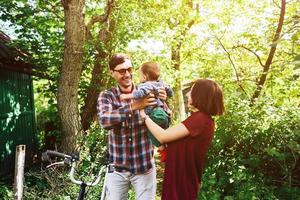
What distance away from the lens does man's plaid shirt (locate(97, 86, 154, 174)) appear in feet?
11.8

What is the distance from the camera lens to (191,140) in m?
3.12

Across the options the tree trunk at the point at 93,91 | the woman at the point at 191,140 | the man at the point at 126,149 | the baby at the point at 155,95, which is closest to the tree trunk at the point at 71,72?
the tree trunk at the point at 93,91

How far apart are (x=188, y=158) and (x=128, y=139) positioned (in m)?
0.69

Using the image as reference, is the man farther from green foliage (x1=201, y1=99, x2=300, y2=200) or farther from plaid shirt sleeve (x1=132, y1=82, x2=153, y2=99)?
green foliage (x1=201, y1=99, x2=300, y2=200)

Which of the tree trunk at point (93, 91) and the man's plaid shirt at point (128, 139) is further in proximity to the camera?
the tree trunk at point (93, 91)

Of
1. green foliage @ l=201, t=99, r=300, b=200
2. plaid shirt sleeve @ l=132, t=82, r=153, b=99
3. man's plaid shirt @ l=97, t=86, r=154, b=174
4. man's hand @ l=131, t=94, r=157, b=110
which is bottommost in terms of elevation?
green foliage @ l=201, t=99, r=300, b=200

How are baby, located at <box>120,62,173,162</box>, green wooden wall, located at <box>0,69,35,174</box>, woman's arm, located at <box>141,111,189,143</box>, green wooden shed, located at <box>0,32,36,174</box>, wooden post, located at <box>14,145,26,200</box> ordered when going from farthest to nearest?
green wooden wall, located at <box>0,69,35,174</box>
green wooden shed, located at <box>0,32,36,174</box>
wooden post, located at <box>14,145,26,200</box>
baby, located at <box>120,62,173,162</box>
woman's arm, located at <box>141,111,189,143</box>

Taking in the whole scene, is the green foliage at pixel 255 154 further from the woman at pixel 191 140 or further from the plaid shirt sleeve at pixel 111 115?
the plaid shirt sleeve at pixel 111 115

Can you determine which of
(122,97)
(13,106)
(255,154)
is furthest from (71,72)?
(122,97)

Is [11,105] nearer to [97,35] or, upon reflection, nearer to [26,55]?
[26,55]

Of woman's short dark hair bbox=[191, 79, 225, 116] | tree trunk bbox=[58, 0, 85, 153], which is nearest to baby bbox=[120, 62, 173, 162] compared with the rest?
woman's short dark hair bbox=[191, 79, 225, 116]

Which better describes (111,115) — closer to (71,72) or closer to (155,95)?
(155,95)

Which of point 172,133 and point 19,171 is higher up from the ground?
point 172,133

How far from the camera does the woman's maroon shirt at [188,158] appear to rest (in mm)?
3121
